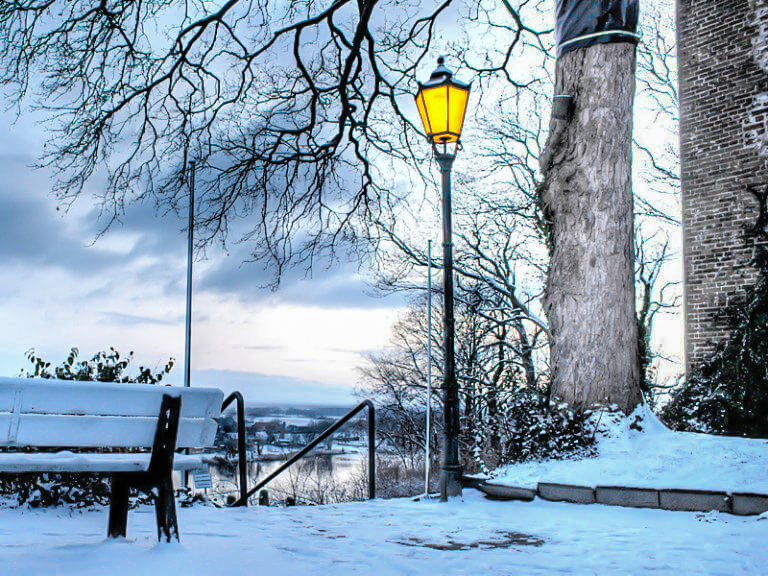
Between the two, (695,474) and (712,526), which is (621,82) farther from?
(712,526)

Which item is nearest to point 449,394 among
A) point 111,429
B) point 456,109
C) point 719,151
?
point 456,109

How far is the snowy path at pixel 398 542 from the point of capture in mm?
3275

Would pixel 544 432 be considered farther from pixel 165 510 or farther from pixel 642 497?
pixel 165 510

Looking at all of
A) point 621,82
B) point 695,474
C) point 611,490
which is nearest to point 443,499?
point 611,490

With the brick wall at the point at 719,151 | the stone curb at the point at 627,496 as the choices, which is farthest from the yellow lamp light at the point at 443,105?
the brick wall at the point at 719,151

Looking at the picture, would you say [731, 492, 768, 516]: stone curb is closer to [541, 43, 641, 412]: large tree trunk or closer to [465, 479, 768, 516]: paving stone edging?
[465, 479, 768, 516]: paving stone edging

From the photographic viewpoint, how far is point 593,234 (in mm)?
7309

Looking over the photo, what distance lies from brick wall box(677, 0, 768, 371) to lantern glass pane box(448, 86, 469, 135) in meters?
6.72

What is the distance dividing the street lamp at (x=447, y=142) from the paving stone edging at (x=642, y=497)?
0.49 meters

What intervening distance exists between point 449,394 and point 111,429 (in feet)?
10.6

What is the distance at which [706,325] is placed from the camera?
1138cm

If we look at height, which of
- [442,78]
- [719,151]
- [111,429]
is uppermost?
[719,151]

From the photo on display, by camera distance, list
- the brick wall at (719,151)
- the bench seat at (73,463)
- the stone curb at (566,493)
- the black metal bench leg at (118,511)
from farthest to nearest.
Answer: the brick wall at (719,151) → the stone curb at (566,493) → the black metal bench leg at (118,511) → the bench seat at (73,463)

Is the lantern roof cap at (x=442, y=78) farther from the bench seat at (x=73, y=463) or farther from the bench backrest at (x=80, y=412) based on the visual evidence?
the bench seat at (x=73, y=463)
